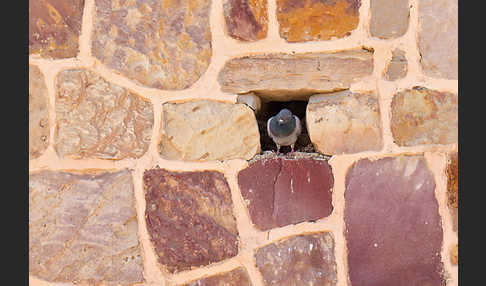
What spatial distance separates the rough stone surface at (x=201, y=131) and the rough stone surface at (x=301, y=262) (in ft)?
1.49

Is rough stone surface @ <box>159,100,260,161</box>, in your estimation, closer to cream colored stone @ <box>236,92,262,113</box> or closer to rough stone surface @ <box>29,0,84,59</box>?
cream colored stone @ <box>236,92,262,113</box>

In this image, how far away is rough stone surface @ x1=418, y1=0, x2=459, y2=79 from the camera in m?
2.09

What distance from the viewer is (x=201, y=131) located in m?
2.18

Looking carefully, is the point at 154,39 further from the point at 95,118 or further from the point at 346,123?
the point at 346,123

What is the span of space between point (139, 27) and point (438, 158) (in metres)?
1.47

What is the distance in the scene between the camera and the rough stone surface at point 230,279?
2143 mm

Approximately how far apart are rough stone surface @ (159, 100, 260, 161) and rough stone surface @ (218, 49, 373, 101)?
116mm

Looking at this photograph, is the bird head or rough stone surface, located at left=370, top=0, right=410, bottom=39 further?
the bird head

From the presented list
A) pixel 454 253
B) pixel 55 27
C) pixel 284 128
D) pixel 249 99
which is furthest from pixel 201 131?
pixel 454 253

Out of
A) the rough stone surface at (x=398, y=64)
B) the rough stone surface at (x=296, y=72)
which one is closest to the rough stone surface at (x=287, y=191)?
the rough stone surface at (x=296, y=72)

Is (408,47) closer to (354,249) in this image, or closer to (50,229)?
(354,249)

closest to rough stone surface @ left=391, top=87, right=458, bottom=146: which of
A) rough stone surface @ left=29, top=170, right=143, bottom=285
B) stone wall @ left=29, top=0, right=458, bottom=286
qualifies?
stone wall @ left=29, top=0, right=458, bottom=286

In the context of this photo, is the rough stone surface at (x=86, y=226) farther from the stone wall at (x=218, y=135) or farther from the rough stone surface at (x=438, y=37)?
the rough stone surface at (x=438, y=37)

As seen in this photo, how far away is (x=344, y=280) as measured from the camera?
2.11 meters
